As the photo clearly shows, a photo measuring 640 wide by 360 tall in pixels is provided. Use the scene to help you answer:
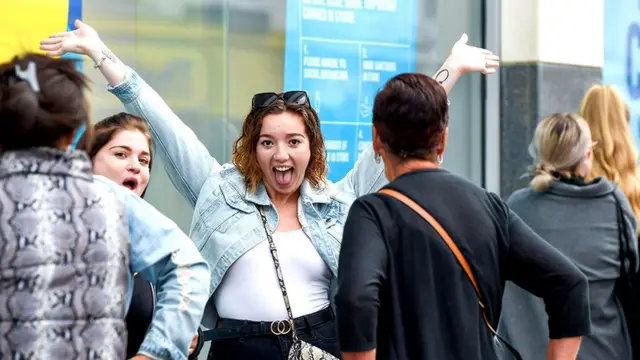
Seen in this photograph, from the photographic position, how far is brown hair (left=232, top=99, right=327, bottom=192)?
4191 millimetres

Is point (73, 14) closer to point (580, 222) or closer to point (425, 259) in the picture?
point (580, 222)

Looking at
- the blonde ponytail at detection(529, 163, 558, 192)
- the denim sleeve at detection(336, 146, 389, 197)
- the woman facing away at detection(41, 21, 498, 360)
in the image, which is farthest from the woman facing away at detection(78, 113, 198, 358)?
the blonde ponytail at detection(529, 163, 558, 192)

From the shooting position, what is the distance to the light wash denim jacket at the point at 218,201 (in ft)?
13.3

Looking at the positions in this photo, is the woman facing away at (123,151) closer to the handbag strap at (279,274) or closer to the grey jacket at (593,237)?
the handbag strap at (279,274)

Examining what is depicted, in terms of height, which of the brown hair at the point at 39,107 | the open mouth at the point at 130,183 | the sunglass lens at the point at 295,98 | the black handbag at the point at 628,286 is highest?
the sunglass lens at the point at 295,98

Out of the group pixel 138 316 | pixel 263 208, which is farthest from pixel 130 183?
pixel 138 316

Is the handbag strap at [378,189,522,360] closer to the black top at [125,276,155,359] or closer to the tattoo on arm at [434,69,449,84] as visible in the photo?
the black top at [125,276,155,359]

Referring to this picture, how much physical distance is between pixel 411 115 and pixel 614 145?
9.80 feet

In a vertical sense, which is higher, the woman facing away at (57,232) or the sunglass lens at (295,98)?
the sunglass lens at (295,98)

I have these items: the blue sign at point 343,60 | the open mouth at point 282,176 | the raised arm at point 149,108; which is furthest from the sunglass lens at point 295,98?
the blue sign at point 343,60

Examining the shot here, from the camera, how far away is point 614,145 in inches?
232

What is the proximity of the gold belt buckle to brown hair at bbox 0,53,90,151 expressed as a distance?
4.47 ft

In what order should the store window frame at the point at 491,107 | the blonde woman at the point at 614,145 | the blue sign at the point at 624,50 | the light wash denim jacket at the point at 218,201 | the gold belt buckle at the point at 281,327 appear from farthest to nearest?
the blue sign at the point at 624,50
the store window frame at the point at 491,107
the blonde woman at the point at 614,145
the light wash denim jacket at the point at 218,201
the gold belt buckle at the point at 281,327

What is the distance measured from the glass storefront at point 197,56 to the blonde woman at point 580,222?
1718 millimetres
